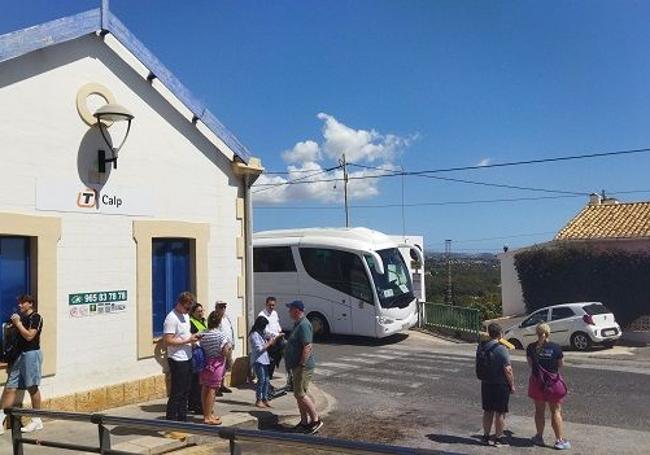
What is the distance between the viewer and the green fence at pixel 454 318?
71.5 feet

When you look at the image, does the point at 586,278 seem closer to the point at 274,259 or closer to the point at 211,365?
the point at 274,259

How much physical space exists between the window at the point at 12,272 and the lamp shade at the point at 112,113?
181cm

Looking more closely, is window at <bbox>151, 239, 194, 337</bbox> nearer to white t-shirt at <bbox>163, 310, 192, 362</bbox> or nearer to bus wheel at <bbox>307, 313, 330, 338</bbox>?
white t-shirt at <bbox>163, 310, 192, 362</bbox>

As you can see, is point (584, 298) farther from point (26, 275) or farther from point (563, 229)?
point (26, 275)

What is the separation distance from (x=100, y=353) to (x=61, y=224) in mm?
1794

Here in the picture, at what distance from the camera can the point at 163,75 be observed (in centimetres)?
974

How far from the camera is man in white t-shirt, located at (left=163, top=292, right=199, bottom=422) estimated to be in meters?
7.86

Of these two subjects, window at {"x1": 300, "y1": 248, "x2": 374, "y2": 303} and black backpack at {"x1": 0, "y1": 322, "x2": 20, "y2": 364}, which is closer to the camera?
black backpack at {"x1": 0, "y1": 322, "x2": 20, "y2": 364}

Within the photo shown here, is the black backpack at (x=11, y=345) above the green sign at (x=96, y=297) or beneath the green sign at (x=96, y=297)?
beneath

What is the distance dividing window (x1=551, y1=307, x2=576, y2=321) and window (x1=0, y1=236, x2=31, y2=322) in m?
16.1

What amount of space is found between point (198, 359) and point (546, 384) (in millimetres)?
4296

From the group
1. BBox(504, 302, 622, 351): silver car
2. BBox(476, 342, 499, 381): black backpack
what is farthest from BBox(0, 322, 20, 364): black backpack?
BBox(504, 302, 622, 351): silver car

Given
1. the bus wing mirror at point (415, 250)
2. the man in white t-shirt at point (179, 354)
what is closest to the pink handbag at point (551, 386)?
the man in white t-shirt at point (179, 354)

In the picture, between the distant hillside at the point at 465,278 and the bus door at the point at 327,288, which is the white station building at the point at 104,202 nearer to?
the bus door at the point at 327,288
